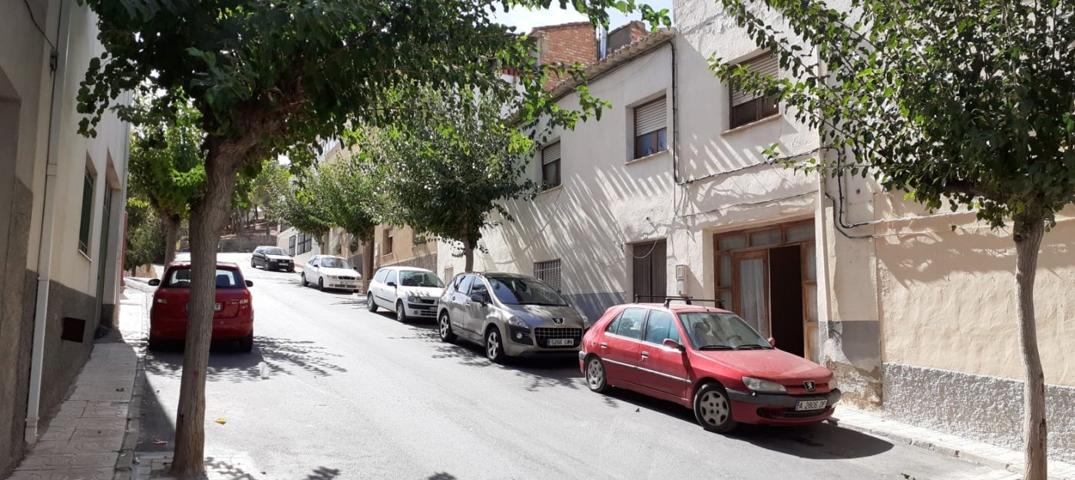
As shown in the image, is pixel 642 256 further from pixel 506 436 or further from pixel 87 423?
pixel 87 423

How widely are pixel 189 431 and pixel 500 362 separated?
7156 millimetres

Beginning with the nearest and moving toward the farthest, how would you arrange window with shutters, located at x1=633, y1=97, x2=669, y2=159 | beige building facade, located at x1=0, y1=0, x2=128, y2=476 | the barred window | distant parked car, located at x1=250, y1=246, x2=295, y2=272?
beige building facade, located at x1=0, y1=0, x2=128, y2=476
window with shutters, located at x1=633, y1=97, x2=669, y2=159
the barred window
distant parked car, located at x1=250, y1=246, x2=295, y2=272

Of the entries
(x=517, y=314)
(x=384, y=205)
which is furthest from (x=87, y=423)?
(x=384, y=205)

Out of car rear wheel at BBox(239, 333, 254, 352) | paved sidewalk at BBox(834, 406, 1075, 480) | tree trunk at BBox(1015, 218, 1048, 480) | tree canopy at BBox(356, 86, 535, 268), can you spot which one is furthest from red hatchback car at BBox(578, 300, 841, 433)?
tree canopy at BBox(356, 86, 535, 268)

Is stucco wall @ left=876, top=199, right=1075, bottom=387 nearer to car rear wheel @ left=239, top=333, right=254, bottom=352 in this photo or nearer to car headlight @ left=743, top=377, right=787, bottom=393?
car headlight @ left=743, top=377, right=787, bottom=393

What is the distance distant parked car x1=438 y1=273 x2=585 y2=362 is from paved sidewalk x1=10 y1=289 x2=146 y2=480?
5622 mm

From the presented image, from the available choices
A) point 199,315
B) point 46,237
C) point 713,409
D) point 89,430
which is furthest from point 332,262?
point 199,315

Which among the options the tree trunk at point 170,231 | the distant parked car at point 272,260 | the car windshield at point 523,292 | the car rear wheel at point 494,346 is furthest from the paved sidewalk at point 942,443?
the distant parked car at point 272,260

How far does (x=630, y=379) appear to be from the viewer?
32.2 feet

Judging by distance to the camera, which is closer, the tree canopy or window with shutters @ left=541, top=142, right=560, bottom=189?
the tree canopy

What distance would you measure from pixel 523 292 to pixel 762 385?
6309mm

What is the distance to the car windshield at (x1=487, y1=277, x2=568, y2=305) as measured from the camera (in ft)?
44.1

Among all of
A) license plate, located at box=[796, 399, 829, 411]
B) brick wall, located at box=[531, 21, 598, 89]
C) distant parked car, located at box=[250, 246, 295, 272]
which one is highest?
brick wall, located at box=[531, 21, 598, 89]

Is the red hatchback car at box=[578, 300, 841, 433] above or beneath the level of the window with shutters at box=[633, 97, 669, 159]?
beneath
